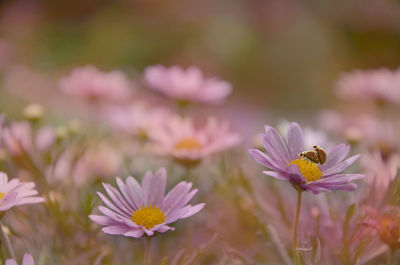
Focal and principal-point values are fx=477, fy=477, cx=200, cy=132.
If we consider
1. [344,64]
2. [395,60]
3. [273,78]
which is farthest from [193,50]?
[395,60]

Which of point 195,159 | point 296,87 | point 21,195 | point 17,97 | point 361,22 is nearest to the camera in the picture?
point 21,195

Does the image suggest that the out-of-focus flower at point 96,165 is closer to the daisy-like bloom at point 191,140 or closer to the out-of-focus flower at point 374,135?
the daisy-like bloom at point 191,140

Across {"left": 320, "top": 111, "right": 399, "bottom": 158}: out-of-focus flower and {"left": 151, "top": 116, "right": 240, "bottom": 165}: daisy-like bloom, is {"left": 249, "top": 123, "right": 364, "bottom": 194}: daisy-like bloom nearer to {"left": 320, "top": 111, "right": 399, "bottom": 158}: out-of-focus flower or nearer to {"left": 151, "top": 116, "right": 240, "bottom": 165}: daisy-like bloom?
{"left": 151, "top": 116, "right": 240, "bottom": 165}: daisy-like bloom

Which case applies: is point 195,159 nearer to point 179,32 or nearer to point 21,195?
point 21,195

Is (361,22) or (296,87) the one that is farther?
(361,22)

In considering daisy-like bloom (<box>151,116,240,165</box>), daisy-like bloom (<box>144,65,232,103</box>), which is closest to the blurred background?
daisy-like bloom (<box>144,65,232,103</box>)

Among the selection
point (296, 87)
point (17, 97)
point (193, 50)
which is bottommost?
point (17, 97)
